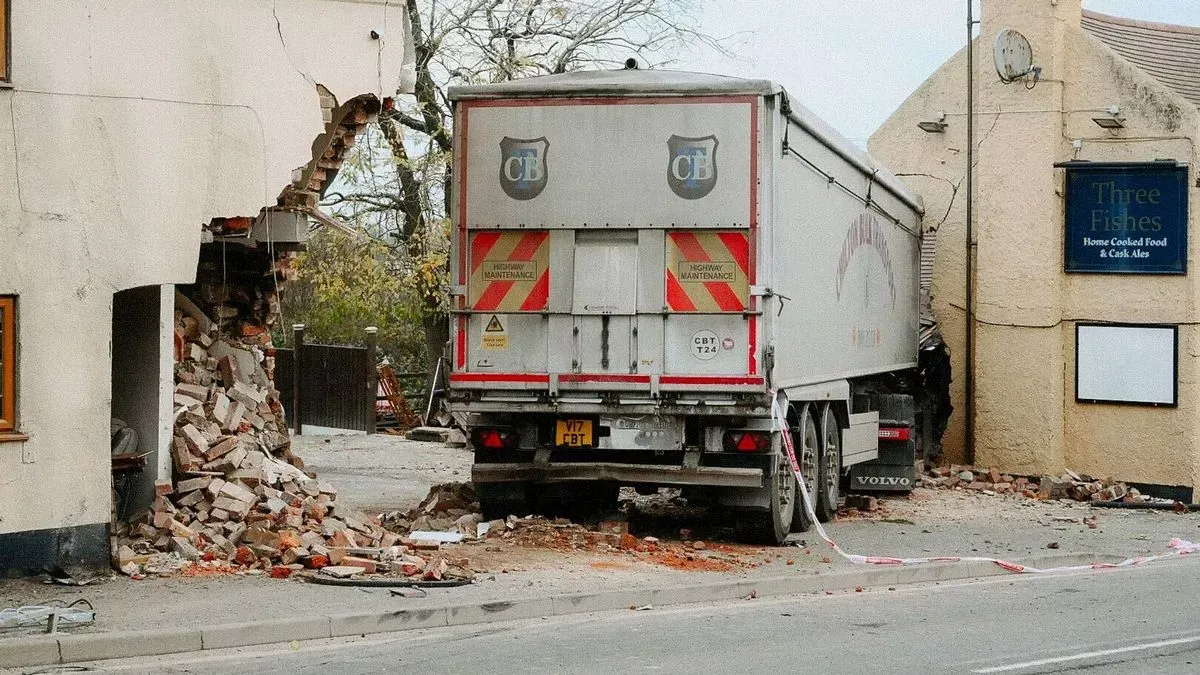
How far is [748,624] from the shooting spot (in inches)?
397

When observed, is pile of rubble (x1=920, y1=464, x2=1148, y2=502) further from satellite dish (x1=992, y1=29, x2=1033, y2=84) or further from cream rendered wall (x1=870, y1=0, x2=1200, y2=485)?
A: satellite dish (x1=992, y1=29, x2=1033, y2=84)

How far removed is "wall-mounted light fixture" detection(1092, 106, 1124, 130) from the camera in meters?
20.6

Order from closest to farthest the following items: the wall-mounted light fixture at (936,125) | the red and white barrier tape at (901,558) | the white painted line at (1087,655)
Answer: the white painted line at (1087,655), the red and white barrier tape at (901,558), the wall-mounted light fixture at (936,125)

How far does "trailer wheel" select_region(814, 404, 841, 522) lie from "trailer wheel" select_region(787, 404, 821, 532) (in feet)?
0.66

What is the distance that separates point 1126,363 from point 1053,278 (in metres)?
1.45

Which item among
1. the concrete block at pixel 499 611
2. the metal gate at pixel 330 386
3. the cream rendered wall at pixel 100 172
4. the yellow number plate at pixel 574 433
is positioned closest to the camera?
the concrete block at pixel 499 611

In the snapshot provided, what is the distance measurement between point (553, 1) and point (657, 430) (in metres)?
17.4

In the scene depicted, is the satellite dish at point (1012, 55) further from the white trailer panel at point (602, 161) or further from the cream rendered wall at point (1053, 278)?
the white trailer panel at point (602, 161)

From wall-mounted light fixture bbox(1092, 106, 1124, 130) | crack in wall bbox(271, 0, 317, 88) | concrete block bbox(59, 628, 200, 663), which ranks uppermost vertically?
wall-mounted light fixture bbox(1092, 106, 1124, 130)

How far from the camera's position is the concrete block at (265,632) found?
918 cm

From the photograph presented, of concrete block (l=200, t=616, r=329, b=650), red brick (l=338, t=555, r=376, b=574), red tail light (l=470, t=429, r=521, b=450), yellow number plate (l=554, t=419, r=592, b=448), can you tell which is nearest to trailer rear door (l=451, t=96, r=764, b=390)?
yellow number plate (l=554, t=419, r=592, b=448)

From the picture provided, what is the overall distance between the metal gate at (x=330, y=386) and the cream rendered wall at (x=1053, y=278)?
11286 mm

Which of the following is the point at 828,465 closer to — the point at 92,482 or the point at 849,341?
the point at 849,341

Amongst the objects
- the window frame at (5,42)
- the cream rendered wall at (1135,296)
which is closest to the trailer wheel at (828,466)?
the cream rendered wall at (1135,296)
